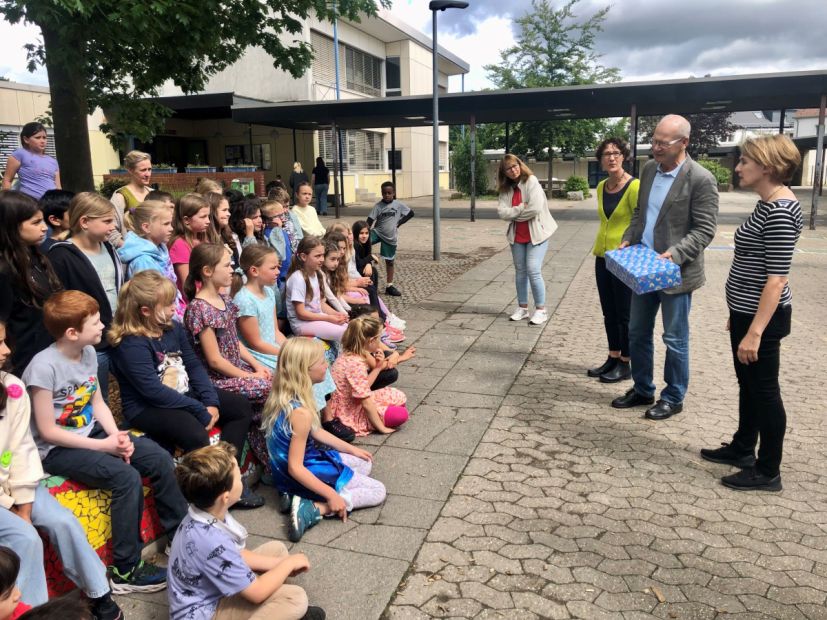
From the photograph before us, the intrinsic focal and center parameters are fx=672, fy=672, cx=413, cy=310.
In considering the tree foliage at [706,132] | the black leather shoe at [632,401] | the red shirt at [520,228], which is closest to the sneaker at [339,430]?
the black leather shoe at [632,401]

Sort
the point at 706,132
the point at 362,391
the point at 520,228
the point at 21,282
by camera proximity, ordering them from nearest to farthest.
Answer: the point at 21,282 → the point at 362,391 → the point at 520,228 → the point at 706,132

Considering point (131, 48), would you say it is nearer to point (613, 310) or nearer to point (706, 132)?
point (613, 310)

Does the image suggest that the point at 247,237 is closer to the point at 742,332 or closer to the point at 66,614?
the point at 742,332

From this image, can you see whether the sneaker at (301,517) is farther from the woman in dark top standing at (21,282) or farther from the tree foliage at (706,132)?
the tree foliage at (706,132)

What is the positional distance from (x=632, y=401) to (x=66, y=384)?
12.9 feet

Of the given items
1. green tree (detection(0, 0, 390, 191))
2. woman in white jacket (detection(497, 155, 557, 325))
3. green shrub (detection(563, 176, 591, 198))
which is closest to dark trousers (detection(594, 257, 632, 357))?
woman in white jacket (detection(497, 155, 557, 325))

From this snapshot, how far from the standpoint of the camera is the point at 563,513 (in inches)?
143

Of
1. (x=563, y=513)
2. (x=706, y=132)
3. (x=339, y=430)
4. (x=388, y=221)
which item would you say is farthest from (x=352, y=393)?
(x=706, y=132)

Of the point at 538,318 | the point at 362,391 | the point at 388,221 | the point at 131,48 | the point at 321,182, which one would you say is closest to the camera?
the point at 362,391

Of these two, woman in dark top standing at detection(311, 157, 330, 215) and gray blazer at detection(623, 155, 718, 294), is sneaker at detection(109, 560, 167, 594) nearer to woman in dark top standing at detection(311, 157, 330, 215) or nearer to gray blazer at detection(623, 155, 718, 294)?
gray blazer at detection(623, 155, 718, 294)

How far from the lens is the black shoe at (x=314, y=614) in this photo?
266cm

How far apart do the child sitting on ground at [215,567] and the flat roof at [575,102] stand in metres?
19.6

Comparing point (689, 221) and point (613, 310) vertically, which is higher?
point (689, 221)

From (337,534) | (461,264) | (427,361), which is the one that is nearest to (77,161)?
(427,361)
